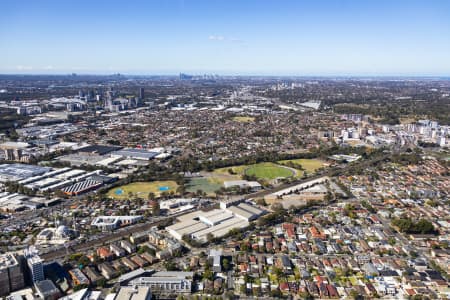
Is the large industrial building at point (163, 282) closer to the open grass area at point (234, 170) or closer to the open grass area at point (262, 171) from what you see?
the open grass area at point (262, 171)

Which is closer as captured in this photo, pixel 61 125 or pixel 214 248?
pixel 214 248

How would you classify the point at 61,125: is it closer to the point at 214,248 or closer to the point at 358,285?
the point at 214,248

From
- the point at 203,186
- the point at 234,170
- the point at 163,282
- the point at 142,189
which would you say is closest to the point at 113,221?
the point at 142,189

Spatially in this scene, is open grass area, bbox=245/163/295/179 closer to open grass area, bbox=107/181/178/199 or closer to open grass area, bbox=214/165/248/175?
open grass area, bbox=214/165/248/175

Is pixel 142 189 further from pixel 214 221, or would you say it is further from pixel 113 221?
pixel 214 221

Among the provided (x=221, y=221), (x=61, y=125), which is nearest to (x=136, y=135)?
(x=61, y=125)

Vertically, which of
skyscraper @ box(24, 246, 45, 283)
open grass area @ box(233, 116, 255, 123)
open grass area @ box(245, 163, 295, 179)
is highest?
open grass area @ box(233, 116, 255, 123)

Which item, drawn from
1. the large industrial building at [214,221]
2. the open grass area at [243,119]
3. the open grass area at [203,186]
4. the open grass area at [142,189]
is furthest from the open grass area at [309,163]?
the open grass area at [243,119]

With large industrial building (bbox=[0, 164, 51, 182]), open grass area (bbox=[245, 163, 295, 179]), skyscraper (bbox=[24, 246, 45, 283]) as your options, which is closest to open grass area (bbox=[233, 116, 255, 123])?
open grass area (bbox=[245, 163, 295, 179])
